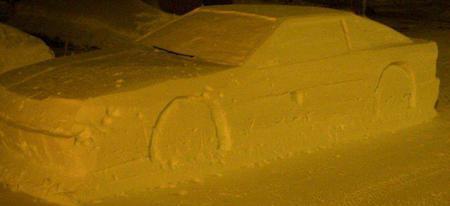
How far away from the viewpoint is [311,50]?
212 inches

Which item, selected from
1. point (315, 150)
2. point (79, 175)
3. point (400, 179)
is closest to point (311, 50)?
point (315, 150)

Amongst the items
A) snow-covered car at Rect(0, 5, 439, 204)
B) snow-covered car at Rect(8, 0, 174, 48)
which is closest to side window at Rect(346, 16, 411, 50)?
snow-covered car at Rect(0, 5, 439, 204)

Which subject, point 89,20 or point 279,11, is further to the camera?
point 89,20

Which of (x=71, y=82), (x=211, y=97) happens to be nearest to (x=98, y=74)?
(x=71, y=82)

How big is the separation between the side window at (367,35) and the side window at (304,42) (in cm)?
12

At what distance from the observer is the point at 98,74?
471 centimetres

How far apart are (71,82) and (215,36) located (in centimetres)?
144

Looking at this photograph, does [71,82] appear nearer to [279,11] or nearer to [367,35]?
[279,11]

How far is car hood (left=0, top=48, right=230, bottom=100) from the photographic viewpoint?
4.40 metres

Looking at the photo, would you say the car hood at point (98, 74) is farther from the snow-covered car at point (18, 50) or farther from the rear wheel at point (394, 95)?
the snow-covered car at point (18, 50)

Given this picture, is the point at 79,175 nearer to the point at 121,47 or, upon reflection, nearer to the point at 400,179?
the point at 121,47

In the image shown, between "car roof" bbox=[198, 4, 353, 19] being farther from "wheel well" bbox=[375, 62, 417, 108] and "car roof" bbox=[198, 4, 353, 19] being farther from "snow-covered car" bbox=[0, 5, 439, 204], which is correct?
"wheel well" bbox=[375, 62, 417, 108]

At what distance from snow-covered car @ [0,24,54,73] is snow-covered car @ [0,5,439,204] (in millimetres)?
2437

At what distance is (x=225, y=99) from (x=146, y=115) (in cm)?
70
